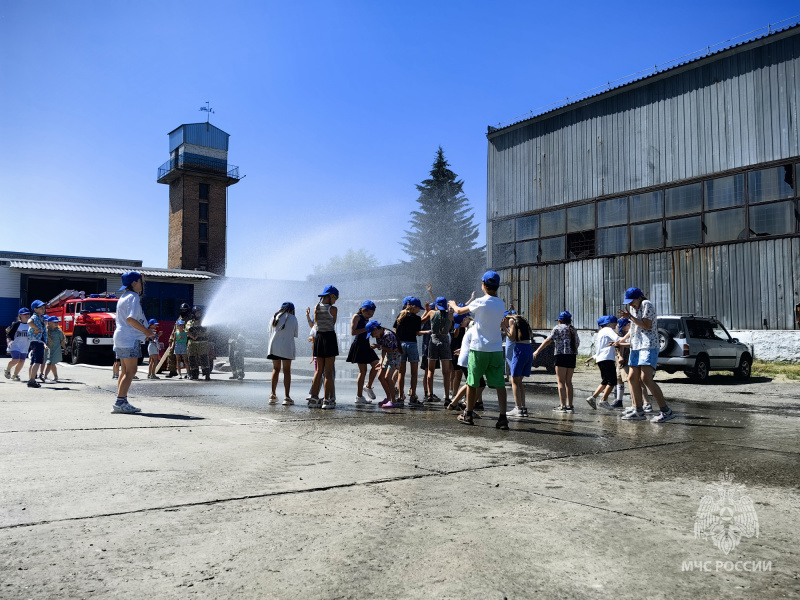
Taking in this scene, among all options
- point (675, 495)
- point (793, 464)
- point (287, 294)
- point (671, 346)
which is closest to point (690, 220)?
point (671, 346)

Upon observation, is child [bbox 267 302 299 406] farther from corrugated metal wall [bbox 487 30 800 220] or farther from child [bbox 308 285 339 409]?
corrugated metal wall [bbox 487 30 800 220]

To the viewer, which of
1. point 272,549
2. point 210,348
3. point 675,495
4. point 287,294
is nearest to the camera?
point 272,549

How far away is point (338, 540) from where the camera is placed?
10.6ft

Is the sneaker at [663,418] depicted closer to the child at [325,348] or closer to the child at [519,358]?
the child at [519,358]

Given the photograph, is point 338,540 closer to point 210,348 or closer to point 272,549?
point 272,549

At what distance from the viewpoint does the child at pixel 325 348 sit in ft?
30.9

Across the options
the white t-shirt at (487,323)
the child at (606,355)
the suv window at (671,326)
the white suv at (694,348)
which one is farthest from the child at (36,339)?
the suv window at (671,326)

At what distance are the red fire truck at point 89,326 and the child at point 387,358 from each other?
14.4 meters

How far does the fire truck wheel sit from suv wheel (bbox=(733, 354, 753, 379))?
832 inches

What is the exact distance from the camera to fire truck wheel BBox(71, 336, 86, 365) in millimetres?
22375

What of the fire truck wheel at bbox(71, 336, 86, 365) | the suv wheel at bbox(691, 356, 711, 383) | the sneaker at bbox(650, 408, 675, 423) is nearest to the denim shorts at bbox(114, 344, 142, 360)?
the sneaker at bbox(650, 408, 675, 423)

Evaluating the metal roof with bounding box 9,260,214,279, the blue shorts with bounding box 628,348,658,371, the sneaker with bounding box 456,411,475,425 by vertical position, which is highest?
the metal roof with bounding box 9,260,214,279

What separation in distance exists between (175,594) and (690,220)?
74.2 feet

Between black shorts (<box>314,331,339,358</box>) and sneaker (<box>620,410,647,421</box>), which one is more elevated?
black shorts (<box>314,331,339,358</box>)
